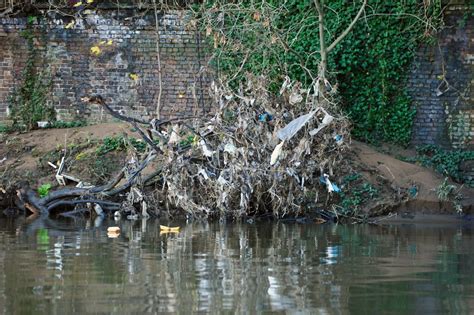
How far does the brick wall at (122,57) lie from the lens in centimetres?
2064

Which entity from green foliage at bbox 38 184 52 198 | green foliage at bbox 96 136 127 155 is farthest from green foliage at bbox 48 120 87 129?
green foliage at bbox 38 184 52 198

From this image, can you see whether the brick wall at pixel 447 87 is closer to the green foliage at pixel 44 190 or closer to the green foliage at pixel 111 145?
the green foliage at pixel 111 145

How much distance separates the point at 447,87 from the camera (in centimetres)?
2023

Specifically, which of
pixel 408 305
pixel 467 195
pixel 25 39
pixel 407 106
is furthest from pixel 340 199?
pixel 408 305

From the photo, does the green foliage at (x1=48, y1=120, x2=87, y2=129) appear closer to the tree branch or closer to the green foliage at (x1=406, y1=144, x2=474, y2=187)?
the tree branch

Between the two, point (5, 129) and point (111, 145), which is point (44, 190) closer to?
point (111, 145)

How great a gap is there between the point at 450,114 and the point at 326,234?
662 centimetres

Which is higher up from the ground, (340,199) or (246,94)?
(246,94)

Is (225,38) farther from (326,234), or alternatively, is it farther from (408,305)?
(408,305)

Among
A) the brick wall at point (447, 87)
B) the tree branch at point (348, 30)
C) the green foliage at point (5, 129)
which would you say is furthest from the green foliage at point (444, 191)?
the green foliage at point (5, 129)

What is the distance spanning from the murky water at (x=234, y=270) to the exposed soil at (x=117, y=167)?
6.69 ft

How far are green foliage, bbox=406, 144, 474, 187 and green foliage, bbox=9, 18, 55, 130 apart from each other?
7.74 meters

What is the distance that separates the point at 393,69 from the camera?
66.8 ft

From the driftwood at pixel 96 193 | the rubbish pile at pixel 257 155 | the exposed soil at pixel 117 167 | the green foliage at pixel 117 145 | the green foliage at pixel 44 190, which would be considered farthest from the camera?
the green foliage at pixel 117 145
